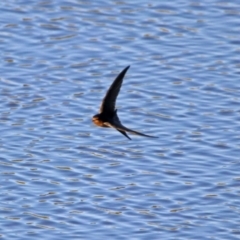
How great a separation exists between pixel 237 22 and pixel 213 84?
1.70 m

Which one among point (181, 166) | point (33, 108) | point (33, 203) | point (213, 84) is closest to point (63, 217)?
point (33, 203)

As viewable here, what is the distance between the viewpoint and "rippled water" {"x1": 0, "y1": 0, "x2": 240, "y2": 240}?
10164 mm

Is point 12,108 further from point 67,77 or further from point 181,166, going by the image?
point 181,166

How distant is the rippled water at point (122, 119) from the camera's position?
10.2 metres

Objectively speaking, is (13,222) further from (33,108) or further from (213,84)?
(213,84)

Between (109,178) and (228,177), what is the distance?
1.11 m

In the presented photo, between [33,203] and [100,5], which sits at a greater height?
[100,5]

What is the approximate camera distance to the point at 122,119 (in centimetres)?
1177

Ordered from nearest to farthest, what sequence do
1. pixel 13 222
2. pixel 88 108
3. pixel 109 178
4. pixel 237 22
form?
pixel 13 222 → pixel 109 178 → pixel 88 108 → pixel 237 22

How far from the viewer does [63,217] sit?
1014cm

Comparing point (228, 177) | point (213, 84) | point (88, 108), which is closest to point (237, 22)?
point (213, 84)

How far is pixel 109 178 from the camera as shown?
35.3 feet

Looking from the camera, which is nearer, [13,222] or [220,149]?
[13,222]

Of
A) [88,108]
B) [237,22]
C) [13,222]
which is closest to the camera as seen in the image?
[13,222]
